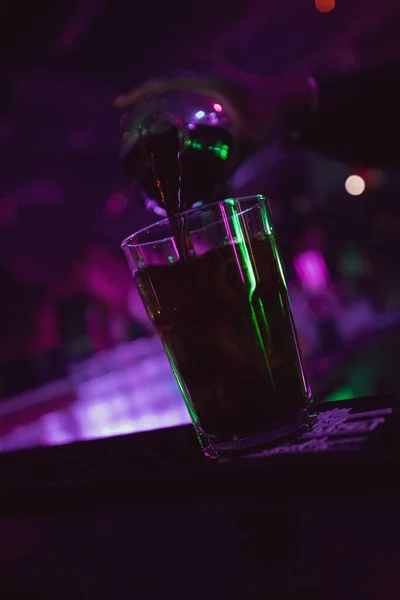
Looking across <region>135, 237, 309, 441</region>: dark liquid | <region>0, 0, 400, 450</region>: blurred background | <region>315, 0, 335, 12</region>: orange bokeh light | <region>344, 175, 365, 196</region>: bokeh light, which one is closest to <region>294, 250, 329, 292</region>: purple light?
<region>0, 0, 400, 450</region>: blurred background

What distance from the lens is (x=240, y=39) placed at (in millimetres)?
2553

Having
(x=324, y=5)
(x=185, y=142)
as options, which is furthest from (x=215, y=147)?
(x=324, y=5)

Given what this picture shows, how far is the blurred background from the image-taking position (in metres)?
2.17

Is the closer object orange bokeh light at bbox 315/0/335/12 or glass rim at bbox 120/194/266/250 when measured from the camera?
glass rim at bbox 120/194/266/250

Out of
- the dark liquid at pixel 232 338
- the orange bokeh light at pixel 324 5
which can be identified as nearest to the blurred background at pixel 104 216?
the orange bokeh light at pixel 324 5

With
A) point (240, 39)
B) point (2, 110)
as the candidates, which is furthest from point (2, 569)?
point (240, 39)

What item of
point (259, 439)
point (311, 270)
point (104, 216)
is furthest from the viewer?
point (311, 270)

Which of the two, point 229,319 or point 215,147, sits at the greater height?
point 215,147

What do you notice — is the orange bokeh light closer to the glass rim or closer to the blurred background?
the blurred background

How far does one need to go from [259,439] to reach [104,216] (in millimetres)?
3243

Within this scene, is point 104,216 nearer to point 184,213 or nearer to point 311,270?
point 311,270

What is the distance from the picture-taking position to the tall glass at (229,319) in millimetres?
575

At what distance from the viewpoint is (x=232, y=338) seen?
59 cm

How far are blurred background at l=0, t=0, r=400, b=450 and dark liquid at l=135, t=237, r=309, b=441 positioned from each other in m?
1.28
